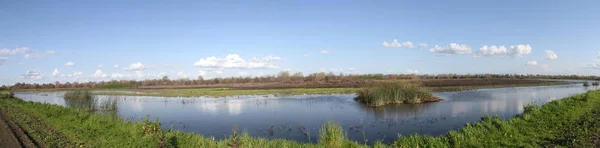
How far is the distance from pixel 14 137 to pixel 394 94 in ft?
77.3

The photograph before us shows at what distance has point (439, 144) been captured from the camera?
11594 millimetres

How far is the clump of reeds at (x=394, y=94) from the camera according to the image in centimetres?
2920

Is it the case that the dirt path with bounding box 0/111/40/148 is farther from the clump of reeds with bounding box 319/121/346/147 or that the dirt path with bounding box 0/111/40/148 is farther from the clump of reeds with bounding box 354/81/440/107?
the clump of reeds with bounding box 354/81/440/107

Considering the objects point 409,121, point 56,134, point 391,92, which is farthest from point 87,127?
point 391,92

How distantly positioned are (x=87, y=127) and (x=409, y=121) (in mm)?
14640

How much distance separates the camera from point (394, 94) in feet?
97.9

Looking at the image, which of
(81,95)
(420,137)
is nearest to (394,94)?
(420,137)

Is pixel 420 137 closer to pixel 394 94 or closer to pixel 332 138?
pixel 332 138

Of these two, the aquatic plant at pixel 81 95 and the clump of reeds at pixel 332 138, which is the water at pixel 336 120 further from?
the aquatic plant at pixel 81 95

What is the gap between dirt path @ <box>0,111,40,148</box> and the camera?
1170 cm

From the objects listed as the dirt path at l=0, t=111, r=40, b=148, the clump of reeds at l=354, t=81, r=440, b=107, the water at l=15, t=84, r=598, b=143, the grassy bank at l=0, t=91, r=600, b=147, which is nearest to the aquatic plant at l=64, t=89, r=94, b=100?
the water at l=15, t=84, r=598, b=143

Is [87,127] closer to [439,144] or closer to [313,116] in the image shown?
[313,116]

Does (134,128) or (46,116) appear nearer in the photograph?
(134,128)

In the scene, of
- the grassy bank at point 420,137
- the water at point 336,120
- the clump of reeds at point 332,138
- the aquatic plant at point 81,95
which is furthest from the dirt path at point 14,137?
the aquatic plant at point 81,95
